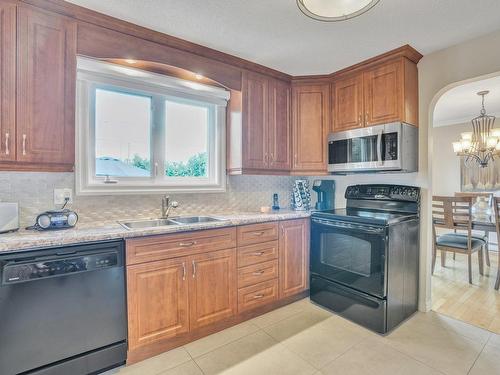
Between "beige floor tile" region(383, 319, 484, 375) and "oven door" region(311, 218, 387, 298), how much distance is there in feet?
1.25

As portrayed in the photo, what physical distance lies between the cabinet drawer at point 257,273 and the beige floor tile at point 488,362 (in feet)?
5.04

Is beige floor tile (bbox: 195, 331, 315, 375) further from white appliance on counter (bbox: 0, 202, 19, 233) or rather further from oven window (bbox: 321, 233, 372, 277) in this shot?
white appliance on counter (bbox: 0, 202, 19, 233)

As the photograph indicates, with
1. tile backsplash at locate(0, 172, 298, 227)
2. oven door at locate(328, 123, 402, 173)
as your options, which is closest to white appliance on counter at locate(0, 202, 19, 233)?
tile backsplash at locate(0, 172, 298, 227)

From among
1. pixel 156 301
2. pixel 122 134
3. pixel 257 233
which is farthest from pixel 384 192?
pixel 122 134

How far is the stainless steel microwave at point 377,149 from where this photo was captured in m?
2.41

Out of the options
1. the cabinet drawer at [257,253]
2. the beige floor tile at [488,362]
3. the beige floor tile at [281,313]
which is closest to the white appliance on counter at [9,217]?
the cabinet drawer at [257,253]

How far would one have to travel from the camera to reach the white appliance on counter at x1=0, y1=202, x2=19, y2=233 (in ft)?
5.48

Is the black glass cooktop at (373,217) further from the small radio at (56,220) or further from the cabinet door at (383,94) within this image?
the small radio at (56,220)

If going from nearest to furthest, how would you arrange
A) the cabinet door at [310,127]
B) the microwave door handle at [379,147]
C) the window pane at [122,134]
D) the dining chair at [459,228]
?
the window pane at [122,134] → the microwave door handle at [379,147] → the cabinet door at [310,127] → the dining chair at [459,228]

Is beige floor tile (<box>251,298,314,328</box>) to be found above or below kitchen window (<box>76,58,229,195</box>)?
below

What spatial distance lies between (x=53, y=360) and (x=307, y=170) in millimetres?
2684

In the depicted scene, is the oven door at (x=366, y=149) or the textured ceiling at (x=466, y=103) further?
the textured ceiling at (x=466, y=103)

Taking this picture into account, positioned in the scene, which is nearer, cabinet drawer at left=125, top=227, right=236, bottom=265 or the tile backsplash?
cabinet drawer at left=125, top=227, right=236, bottom=265

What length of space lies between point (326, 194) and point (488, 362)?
1.97 meters
